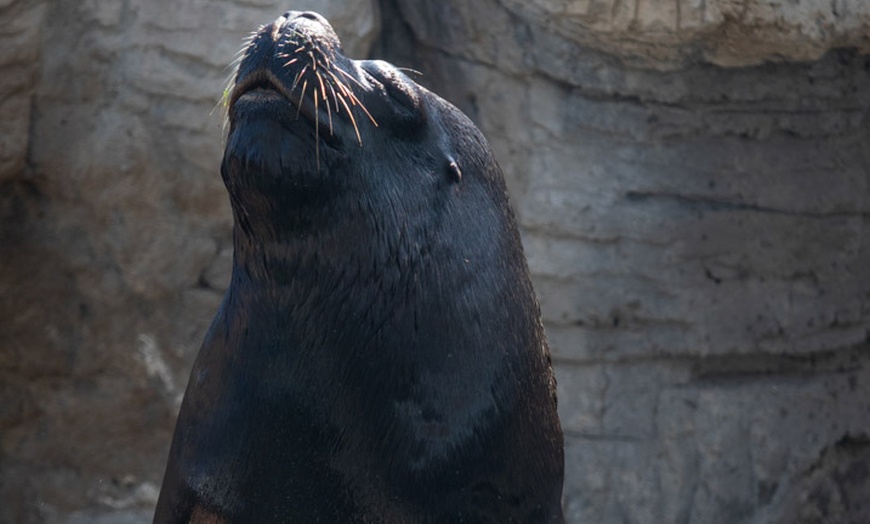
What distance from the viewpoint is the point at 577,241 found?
17.2ft

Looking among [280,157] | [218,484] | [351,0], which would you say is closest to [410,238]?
[280,157]

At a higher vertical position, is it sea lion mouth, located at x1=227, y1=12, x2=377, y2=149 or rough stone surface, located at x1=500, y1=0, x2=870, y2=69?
sea lion mouth, located at x1=227, y1=12, x2=377, y2=149

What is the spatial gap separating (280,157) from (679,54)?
2.92 m

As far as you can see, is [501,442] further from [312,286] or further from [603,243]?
[603,243]

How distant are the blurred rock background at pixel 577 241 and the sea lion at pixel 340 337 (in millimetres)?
2435

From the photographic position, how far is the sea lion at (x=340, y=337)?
8.45 ft

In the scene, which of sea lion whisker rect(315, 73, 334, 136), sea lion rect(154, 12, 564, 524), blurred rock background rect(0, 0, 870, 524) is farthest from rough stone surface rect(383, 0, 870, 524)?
Result: sea lion whisker rect(315, 73, 334, 136)

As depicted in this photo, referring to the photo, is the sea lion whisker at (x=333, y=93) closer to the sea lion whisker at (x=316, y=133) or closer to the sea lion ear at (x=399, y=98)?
the sea lion whisker at (x=316, y=133)

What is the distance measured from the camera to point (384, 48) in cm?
547

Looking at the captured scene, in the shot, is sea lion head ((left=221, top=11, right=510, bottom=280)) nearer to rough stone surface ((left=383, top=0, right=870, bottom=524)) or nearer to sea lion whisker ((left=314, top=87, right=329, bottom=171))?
sea lion whisker ((left=314, top=87, right=329, bottom=171))

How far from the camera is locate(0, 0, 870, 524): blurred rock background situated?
5.03m

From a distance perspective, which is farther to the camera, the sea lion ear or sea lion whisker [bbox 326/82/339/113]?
the sea lion ear

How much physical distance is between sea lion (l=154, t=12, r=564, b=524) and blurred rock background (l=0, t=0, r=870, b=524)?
2435 mm

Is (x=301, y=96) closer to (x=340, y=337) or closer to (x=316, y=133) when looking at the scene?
(x=316, y=133)
